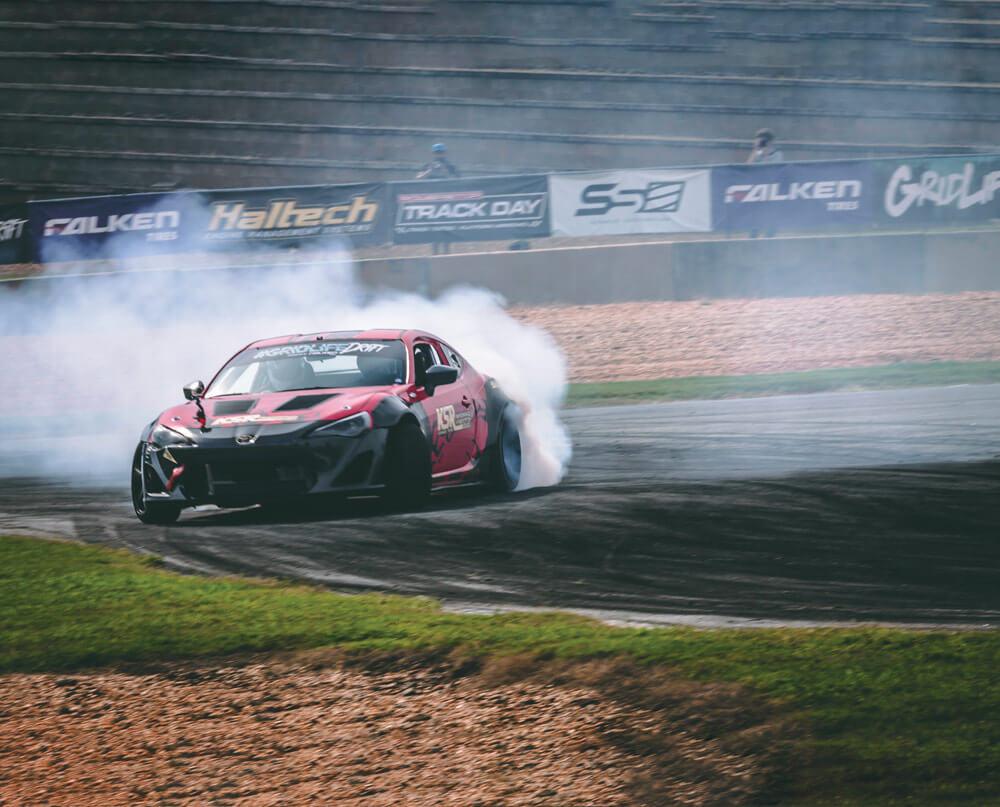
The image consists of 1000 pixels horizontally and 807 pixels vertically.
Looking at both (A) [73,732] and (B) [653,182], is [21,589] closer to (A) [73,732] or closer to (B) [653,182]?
(A) [73,732]

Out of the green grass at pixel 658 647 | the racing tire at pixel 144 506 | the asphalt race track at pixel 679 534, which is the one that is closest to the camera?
the green grass at pixel 658 647

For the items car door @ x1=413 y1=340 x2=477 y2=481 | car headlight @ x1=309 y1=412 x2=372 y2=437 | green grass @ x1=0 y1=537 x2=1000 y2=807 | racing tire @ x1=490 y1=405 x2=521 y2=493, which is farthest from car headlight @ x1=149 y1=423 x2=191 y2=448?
racing tire @ x1=490 y1=405 x2=521 y2=493

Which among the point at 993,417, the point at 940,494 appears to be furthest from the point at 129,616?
the point at 993,417

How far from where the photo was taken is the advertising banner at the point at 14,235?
893 inches

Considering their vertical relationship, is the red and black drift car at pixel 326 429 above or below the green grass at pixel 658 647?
above

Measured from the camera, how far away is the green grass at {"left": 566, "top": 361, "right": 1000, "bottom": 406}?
1794 centimetres

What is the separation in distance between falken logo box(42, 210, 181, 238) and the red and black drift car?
13.5m

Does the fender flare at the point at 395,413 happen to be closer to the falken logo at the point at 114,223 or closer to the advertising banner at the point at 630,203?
the advertising banner at the point at 630,203

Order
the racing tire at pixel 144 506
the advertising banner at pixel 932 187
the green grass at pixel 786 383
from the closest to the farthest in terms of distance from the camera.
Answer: the racing tire at pixel 144 506 → the green grass at pixel 786 383 → the advertising banner at pixel 932 187

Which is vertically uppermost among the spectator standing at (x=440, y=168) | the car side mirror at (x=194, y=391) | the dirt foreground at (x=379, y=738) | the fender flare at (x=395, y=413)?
the spectator standing at (x=440, y=168)

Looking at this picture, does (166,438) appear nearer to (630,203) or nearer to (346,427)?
(346,427)

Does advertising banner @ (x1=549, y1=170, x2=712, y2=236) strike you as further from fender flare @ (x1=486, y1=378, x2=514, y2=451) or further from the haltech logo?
fender flare @ (x1=486, y1=378, x2=514, y2=451)

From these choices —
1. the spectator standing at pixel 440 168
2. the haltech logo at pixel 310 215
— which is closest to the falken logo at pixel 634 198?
the spectator standing at pixel 440 168

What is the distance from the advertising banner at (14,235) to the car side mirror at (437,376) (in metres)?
15.5
